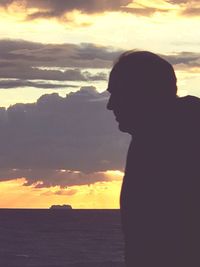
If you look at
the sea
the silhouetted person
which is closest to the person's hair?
the silhouetted person

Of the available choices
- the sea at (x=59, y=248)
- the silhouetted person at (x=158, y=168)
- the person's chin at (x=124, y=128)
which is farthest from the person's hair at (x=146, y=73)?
the sea at (x=59, y=248)

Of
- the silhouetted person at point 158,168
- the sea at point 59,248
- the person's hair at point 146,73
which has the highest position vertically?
the person's hair at point 146,73

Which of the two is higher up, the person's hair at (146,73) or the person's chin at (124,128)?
the person's hair at (146,73)

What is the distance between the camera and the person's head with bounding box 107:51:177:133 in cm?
425

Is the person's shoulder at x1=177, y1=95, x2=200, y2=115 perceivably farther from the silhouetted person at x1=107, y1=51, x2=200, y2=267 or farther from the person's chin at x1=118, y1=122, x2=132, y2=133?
the person's chin at x1=118, y1=122, x2=132, y2=133

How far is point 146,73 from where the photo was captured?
4.27 m

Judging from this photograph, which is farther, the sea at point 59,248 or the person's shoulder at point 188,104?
the sea at point 59,248

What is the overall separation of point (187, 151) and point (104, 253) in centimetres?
7557

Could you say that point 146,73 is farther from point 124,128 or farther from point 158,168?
point 158,168

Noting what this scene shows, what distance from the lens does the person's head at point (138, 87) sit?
425 cm

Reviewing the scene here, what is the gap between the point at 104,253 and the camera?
7900 centimetres

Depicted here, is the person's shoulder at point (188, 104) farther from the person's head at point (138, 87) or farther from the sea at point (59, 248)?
the sea at point (59, 248)

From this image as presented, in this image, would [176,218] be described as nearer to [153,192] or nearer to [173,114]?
[153,192]

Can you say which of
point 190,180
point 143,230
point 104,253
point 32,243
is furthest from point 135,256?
point 32,243
